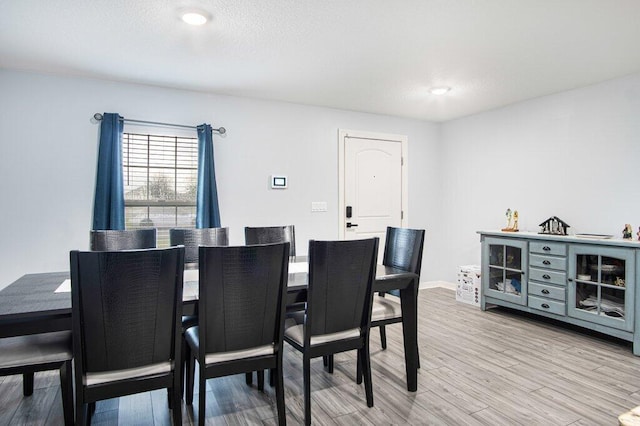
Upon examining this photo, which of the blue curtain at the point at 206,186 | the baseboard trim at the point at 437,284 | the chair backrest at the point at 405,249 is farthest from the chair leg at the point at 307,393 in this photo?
the baseboard trim at the point at 437,284

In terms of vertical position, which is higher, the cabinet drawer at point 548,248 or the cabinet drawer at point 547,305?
the cabinet drawer at point 548,248

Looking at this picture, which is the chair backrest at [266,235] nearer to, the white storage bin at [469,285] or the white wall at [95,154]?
the white wall at [95,154]

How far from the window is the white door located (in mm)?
1790

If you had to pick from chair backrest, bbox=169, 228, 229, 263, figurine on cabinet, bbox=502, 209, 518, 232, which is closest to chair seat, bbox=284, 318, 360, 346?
chair backrest, bbox=169, 228, 229, 263

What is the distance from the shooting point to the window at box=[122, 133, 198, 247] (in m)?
3.72

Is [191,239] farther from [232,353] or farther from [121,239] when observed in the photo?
[232,353]

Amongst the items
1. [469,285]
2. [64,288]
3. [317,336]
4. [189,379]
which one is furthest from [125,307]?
[469,285]

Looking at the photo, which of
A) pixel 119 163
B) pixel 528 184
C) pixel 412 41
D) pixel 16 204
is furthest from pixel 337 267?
pixel 528 184

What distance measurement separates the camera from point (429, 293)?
5.14m

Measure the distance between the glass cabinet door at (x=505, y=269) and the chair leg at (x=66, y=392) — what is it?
3849 millimetres

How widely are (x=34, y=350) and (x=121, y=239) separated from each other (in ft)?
3.70

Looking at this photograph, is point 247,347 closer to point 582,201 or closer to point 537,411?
point 537,411

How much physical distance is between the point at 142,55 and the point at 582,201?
422 centimetres

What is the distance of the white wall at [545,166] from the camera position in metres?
3.54
